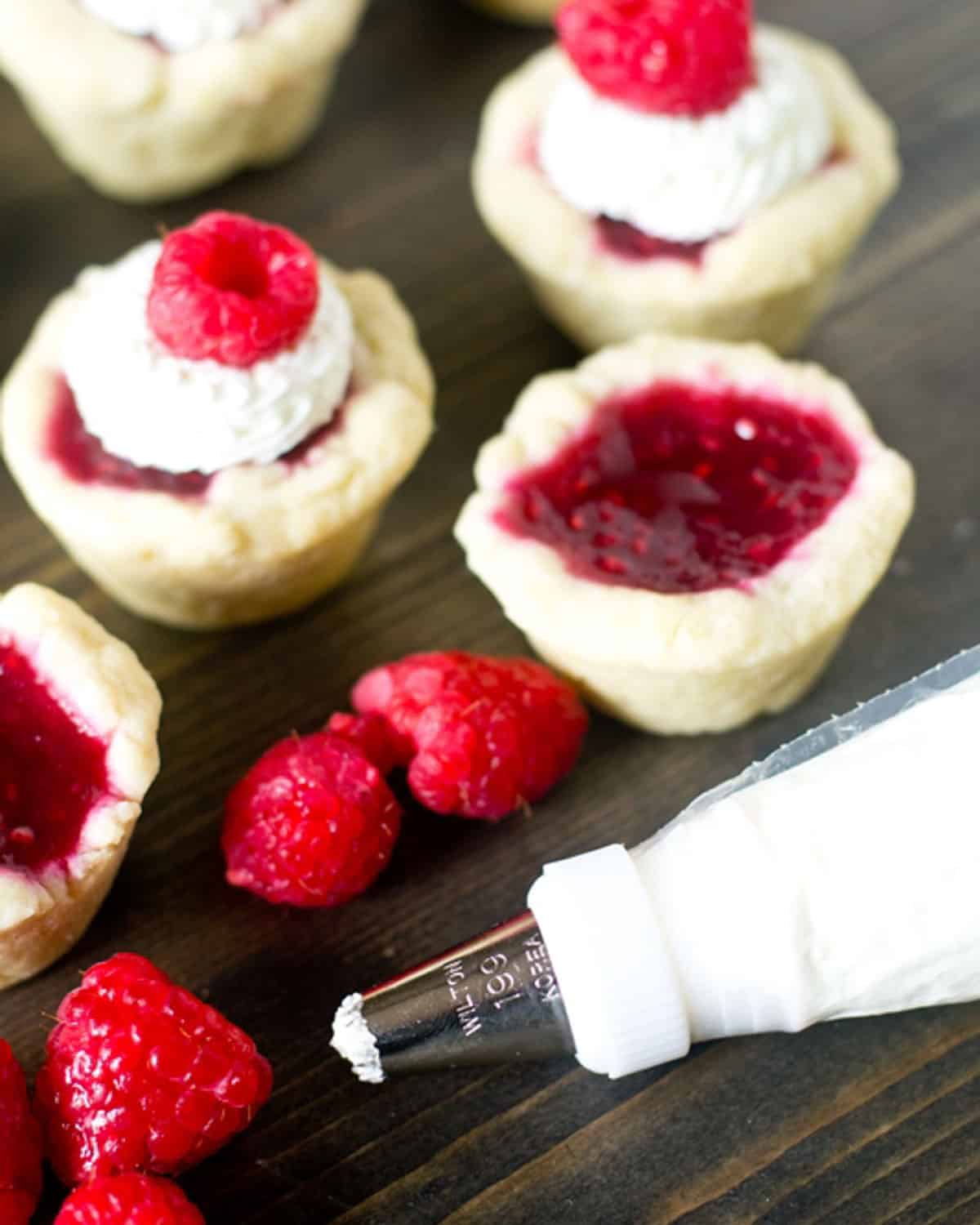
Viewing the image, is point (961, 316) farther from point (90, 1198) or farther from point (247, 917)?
point (90, 1198)

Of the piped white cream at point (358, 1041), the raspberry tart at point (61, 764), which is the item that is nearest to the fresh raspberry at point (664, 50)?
the raspberry tart at point (61, 764)

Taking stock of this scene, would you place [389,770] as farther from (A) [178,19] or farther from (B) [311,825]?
(A) [178,19]

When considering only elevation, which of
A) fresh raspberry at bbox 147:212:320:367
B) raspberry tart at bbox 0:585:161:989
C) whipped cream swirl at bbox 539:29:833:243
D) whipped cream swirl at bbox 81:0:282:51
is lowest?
whipped cream swirl at bbox 539:29:833:243

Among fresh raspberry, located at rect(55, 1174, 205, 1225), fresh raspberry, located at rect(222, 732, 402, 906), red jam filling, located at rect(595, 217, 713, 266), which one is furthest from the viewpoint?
red jam filling, located at rect(595, 217, 713, 266)

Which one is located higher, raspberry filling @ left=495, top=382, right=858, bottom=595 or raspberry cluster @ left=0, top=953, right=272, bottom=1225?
raspberry cluster @ left=0, top=953, right=272, bottom=1225

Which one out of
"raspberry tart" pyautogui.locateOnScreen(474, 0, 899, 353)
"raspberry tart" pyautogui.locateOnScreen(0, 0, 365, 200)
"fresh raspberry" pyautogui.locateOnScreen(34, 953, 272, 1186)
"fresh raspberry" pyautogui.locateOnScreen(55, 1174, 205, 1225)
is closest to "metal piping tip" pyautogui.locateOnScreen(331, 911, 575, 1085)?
"fresh raspberry" pyautogui.locateOnScreen(34, 953, 272, 1186)

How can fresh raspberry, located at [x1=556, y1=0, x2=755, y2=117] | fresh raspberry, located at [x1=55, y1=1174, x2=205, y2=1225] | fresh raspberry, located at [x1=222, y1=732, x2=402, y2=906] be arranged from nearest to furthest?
fresh raspberry, located at [x1=55, y1=1174, x2=205, y2=1225]
fresh raspberry, located at [x1=222, y1=732, x2=402, y2=906]
fresh raspberry, located at [x1=556, y1=0, x2=755, y2=117]

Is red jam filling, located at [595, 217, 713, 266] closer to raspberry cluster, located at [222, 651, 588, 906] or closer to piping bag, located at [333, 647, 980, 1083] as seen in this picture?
raspberry cluster, located at [222, 651, 588, 906]
